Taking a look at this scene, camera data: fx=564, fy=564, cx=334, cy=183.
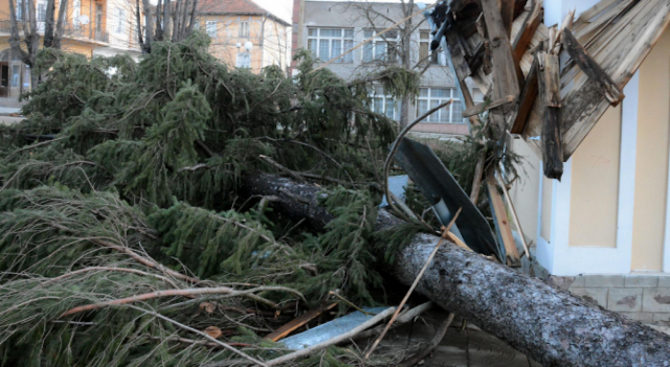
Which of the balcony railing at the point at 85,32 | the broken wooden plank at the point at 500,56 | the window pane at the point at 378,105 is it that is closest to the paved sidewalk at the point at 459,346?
the broken wooden plank at the point at 500,56

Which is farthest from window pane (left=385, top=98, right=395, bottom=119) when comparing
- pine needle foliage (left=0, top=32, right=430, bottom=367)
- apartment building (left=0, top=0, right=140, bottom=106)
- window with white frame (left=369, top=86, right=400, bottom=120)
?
apartment building (left=0, top=0, right=140, bottom=106)

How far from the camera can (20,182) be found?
215 inches

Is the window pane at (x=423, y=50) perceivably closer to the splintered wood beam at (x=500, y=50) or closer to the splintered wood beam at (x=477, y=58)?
the splintered wood beam at (x=477, y=58)

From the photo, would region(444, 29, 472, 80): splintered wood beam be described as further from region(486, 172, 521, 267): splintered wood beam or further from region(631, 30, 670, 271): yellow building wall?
region(631, 30, 670, 271): yellow building wall

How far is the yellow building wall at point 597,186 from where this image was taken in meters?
4.60

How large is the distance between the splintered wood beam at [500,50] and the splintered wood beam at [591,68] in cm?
46

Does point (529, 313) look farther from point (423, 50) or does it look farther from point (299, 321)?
point (423, 50)

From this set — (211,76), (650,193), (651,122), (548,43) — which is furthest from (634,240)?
(211,76)

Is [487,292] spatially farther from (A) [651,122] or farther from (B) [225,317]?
(A) [651,122]

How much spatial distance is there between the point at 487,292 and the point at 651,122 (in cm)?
235

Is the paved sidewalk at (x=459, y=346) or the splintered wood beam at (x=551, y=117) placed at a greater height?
the splintered wood beam at (x=551, y=117)

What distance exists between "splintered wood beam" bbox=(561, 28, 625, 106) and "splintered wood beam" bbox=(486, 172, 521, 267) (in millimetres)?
1361

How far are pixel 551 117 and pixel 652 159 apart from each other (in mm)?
1278

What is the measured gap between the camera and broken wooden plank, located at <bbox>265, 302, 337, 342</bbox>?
11.6 feet
